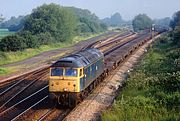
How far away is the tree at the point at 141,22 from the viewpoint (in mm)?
184150

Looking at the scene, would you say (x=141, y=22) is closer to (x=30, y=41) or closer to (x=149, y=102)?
(x=30, y=41)

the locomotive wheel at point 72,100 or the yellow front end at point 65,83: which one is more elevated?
the yellow front end at point 65,83

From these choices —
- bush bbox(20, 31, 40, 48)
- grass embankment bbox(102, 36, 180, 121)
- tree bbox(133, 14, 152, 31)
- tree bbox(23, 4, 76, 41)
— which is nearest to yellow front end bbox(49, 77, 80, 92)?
grass embankment bbox(102, 36, 180, 121)

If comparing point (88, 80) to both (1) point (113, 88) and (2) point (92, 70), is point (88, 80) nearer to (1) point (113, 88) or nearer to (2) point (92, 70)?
(2) point (92, 70)

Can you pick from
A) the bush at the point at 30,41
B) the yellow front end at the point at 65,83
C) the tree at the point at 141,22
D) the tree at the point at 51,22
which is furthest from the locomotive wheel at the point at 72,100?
the tree at the point at 141,22

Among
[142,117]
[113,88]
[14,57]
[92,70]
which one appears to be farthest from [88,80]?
[14,57]

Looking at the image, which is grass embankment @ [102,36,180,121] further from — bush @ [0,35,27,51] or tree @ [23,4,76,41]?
tree @ [23,4,76,41]

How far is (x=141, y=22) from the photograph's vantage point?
618ft

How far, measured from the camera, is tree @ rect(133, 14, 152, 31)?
604ft

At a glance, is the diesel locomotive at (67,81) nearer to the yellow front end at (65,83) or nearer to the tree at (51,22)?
the yellow front end at (65,83)

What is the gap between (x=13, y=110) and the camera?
77.7 feet

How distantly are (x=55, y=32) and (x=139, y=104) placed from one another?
67.2 m

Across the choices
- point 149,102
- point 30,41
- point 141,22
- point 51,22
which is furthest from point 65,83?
point 141,22

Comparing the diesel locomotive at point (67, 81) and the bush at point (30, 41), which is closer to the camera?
the diesel locomotive at point (67, 81)
